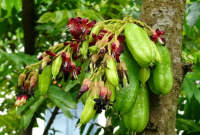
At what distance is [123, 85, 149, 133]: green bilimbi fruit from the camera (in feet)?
2.00

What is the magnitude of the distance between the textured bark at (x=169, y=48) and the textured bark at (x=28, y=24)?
1100 mm

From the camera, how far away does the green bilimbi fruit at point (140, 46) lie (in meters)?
0.56

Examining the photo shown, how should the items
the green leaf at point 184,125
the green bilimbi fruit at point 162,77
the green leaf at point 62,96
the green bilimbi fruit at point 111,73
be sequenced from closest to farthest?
the green bilimbi fruit at point 111,73 < the green bilimbi fruit at point 162,77 < the green leaf at point 62,96 < the green leaf at point 184,125

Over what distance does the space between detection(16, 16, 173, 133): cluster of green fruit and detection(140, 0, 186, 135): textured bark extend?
0.06 metres

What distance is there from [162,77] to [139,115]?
13cm

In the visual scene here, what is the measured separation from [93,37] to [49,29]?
961 mm

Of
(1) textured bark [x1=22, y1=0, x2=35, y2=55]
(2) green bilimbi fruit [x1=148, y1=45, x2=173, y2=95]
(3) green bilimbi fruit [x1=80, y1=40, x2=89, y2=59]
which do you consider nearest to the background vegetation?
(1) textured bark [x1=22, y1=0, x2=35, y2=55]

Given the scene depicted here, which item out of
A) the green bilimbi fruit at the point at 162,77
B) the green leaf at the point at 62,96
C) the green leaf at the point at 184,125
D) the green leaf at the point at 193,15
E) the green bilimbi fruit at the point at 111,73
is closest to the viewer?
the green bilimbi fruit at the point at 111,73

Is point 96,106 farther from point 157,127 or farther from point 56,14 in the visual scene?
point 56,14

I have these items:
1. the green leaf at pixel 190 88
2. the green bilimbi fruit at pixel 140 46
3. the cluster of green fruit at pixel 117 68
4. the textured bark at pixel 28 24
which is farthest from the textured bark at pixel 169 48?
the textured bark at pixel 28 24

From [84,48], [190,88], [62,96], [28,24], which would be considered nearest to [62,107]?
[62,96]

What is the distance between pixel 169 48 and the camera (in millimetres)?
727

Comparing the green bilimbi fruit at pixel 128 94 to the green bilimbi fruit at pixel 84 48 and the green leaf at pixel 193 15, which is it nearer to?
the green bilimbi fruit at pixel 84 48

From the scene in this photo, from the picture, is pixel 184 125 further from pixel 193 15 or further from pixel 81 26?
pixel 81 26
